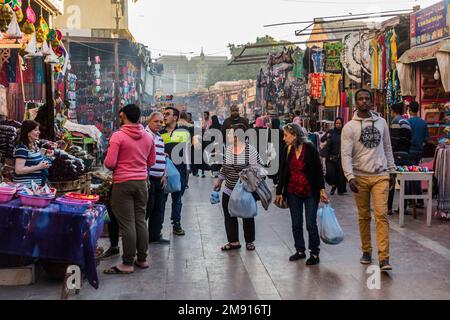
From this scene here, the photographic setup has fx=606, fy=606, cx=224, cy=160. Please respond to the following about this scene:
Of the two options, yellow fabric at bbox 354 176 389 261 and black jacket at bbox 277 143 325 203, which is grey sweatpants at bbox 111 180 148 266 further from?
yellow fabric at bbox 354 176 389 261

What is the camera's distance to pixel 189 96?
75.4 meters

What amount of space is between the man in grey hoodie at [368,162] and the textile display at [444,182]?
354cm

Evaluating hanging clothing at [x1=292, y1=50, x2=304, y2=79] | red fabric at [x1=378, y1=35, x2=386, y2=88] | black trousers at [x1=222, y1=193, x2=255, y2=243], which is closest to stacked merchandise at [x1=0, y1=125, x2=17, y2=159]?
black trousers at [x1=222, y1=193, x2=255, y2=243]

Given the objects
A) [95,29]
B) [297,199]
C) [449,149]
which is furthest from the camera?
[95,29]

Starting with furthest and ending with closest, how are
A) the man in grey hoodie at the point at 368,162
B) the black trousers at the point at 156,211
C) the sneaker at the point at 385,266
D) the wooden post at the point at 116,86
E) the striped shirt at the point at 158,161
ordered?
1. the wooden post at the point at 116,86
2. the black trousers at the point at 156,211
3. the striped shirt at the point at 158,161
4. the man in grey hoodie at the point at 368,162
5. the sneaker at the point at 385,266

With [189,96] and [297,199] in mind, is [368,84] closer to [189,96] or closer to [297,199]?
[297,199]

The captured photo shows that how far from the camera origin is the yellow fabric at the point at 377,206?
21.8ft

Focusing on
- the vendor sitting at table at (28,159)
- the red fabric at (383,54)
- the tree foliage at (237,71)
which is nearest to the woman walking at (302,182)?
the vendor sitting at table at (28,159)

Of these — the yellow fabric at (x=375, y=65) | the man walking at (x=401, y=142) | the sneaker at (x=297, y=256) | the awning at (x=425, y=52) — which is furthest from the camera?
the yellow fabric at (x=375, y=65)

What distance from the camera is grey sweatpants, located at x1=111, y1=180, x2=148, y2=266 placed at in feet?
21.8

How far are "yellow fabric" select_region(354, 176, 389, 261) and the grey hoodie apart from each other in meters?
0.09

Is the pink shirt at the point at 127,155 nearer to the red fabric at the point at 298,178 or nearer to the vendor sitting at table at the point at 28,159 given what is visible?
the vendor sitting at table at the point at 28,159

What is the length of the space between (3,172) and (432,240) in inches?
231
